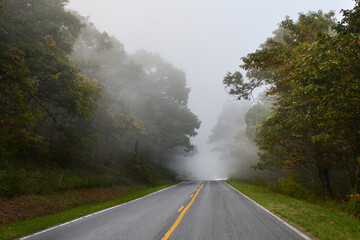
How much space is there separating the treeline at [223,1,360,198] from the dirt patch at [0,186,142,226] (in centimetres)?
1096

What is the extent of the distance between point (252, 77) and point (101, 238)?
46.2ft

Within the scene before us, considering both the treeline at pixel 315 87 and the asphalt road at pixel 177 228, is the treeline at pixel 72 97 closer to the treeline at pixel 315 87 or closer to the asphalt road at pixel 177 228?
the asphalt road at pixel 177 228

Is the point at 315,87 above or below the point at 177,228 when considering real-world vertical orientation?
above

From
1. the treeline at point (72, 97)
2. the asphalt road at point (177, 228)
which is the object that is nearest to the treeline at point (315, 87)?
the asphalt road at point (177, 228)

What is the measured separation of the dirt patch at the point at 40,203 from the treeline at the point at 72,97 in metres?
1.41

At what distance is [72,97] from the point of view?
1242 centimetres

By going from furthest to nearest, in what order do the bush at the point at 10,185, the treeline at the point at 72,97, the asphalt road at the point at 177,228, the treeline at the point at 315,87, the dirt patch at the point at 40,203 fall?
the treeline at the point at 72,97 → the bush at the point at 10,185 → the dirt patch at the point at 40,203 → the treeline at the point at 315,87 → the asphalt road at the point at 177,228

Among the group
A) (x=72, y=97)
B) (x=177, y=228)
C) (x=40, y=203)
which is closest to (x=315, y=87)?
(x=177, y=228)

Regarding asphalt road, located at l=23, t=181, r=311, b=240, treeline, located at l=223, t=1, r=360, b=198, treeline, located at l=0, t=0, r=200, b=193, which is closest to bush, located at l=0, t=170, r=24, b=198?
treeline, located at l=0, t=0, r=200, b=193

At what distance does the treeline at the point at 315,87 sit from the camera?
20.6 ft

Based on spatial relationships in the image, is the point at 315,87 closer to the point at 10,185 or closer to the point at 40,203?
the point at 40,203

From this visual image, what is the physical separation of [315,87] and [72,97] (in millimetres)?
11891

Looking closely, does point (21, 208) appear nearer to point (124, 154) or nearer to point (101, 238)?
point (101, 238)

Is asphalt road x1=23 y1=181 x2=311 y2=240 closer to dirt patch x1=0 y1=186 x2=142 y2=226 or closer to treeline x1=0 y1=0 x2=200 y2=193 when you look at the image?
dirt patch x1=0 y1=186 x2=142 y2=226
